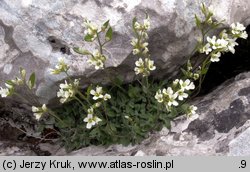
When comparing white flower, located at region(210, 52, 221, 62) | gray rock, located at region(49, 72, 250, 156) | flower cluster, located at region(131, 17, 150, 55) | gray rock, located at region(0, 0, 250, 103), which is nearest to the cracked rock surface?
gray rock, located at region(49, 72, 250, 156)

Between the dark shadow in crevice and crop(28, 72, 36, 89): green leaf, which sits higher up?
the dark shadow in crevice

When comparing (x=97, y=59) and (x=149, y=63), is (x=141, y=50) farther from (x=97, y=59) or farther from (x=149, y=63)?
(x=97, y=59)

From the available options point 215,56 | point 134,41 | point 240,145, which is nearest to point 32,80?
point 134,41

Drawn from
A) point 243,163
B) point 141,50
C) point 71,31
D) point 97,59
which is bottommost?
point 243,163

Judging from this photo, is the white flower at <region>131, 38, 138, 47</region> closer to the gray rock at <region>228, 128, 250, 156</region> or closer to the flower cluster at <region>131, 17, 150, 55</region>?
the flower cluster at <region>131, 17, 150, 55</region>

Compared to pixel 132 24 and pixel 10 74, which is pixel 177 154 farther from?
pixel 10 74

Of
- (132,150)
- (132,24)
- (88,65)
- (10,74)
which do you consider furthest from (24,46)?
(132,150)

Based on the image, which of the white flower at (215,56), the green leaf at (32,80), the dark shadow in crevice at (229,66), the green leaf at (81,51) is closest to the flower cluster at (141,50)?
the green leaf at (81,51)
